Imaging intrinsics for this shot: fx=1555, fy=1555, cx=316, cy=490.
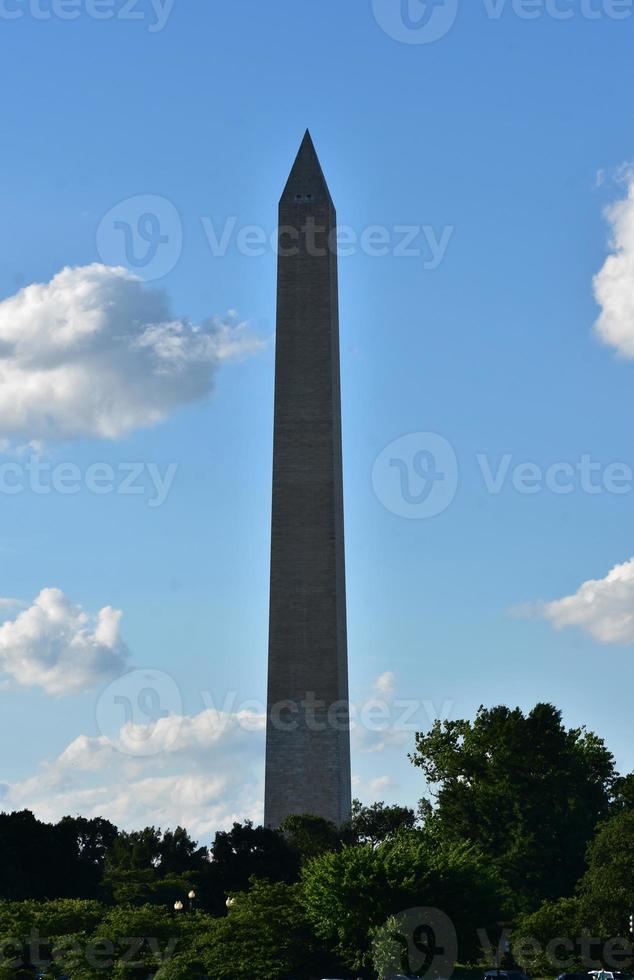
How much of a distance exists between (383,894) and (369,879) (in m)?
0.73

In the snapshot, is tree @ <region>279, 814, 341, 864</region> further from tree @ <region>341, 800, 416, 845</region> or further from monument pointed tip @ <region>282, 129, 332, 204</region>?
monument pointed tip @ <region>282, 129, 332, 204</region>

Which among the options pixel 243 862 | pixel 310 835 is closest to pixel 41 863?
pixel 243 862

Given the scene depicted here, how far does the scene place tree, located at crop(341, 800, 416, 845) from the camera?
85.6 meters

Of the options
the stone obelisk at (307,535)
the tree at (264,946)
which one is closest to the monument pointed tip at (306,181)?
the stone obelisk at (307,535)

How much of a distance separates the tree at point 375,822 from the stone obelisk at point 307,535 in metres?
1.24

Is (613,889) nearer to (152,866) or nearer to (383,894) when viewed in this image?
(383,894)

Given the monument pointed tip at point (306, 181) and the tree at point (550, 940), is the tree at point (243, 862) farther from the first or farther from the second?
the monument pointed tip at point (306, 181)

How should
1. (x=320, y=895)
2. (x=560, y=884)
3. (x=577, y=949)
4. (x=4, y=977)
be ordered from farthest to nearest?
(x=560, y=884) → (x=577, y=949) → (x=320, y=895) → (x=4, y=977)

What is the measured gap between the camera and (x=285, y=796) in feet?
280

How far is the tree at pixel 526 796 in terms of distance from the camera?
252 ft

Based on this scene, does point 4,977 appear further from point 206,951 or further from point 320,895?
point 320,895

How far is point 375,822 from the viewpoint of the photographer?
291ft

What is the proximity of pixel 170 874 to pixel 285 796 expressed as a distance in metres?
13.7

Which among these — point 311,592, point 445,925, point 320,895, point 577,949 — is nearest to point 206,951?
point 320,895
